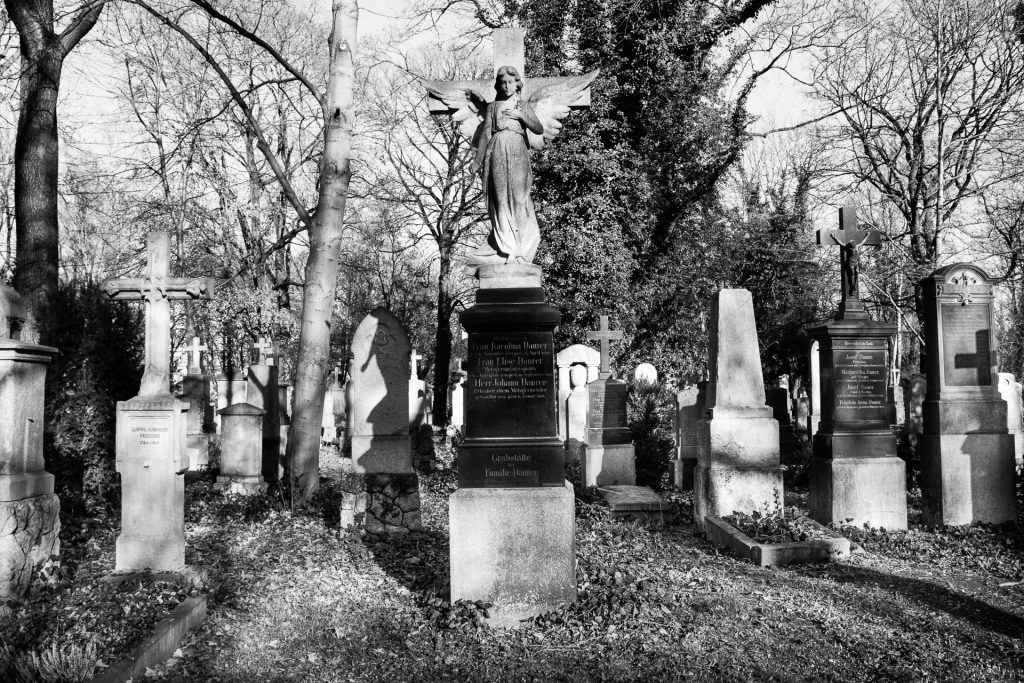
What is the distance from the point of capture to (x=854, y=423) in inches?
345

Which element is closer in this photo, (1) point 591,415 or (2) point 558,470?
(2) point 558,470

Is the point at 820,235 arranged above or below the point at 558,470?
above

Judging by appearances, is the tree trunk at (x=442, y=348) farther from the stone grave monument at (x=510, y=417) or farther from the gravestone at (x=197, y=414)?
the stone grave monument at (x=510, y=417)

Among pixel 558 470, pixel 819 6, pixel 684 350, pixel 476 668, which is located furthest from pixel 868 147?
pixel 476 668

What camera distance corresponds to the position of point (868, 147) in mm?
20172

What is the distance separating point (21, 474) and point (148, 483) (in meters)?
0.92

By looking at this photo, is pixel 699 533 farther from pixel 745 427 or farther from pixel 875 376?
pixel 875 376

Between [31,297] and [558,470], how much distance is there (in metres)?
7.88

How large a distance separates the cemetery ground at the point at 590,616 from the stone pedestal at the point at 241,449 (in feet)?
11.8

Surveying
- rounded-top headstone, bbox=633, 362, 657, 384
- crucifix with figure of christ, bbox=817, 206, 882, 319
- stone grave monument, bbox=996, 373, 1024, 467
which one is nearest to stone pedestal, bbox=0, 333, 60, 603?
crucifix with figure of christ, bbox=817, 206, 882, 319

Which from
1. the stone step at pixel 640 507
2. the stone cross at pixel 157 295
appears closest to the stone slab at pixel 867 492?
the stone step at pixel 640 507

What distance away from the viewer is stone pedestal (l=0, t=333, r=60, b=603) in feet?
17.7

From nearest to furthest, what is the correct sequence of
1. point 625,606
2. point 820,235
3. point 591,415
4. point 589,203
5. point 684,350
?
1. point 625,606
2. point 820,235
3. point 591,415
4. point 589,203
5. point 684,350

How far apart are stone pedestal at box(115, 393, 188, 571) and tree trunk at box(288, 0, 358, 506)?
3393 mm
